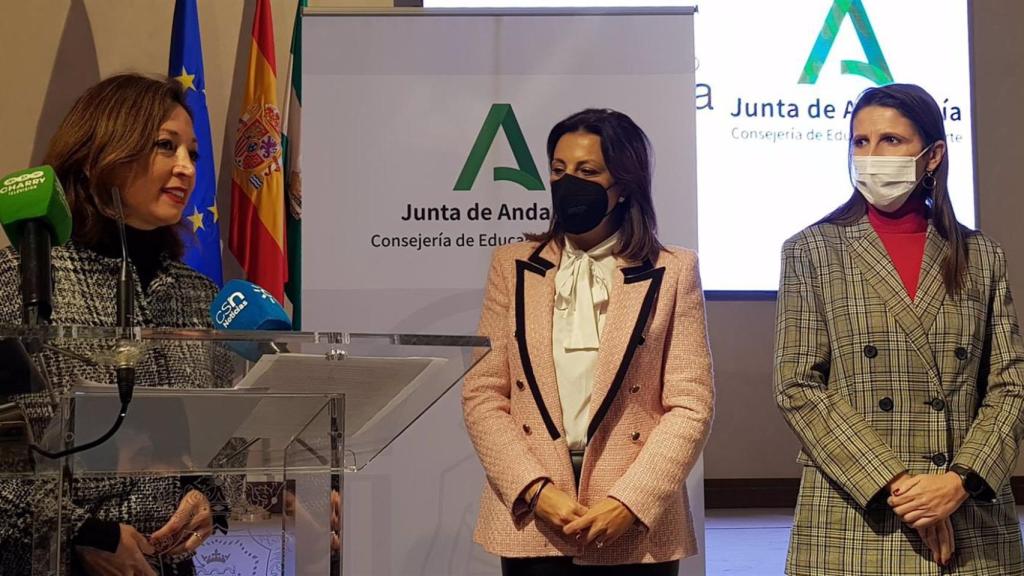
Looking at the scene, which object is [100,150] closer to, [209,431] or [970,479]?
[209,431]

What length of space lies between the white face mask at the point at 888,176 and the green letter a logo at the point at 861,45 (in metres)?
3.76

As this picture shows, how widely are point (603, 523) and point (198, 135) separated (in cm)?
308

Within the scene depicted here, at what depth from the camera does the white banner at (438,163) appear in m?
3.36

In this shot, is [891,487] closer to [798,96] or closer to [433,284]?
[433,284]

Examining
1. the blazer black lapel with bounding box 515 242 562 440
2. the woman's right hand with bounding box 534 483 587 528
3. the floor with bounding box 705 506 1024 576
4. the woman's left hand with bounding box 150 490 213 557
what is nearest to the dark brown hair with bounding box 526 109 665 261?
the blazer black lapel with bounding box 515 242 562 440

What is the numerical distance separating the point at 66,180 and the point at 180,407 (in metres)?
0.84

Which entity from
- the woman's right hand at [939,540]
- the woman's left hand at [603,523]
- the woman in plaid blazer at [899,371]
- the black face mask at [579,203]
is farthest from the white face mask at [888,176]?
the woman's left hand at [603,523]

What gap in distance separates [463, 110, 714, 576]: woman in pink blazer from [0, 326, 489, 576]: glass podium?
2.56 feet

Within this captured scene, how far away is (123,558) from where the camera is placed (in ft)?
5.16

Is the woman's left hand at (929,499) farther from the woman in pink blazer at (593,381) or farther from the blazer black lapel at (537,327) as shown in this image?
the blazer black lapel at (537,327)

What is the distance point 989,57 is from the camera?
6477 millimetres

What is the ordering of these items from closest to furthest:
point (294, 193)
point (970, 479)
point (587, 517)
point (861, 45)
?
point (587, 517), point (970, 479), point (294, 193), point (861, 45)

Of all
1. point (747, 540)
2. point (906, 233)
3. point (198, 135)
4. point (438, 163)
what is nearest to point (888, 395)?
point (906, 233)

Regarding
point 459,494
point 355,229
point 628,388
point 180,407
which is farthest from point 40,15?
point 180,407
